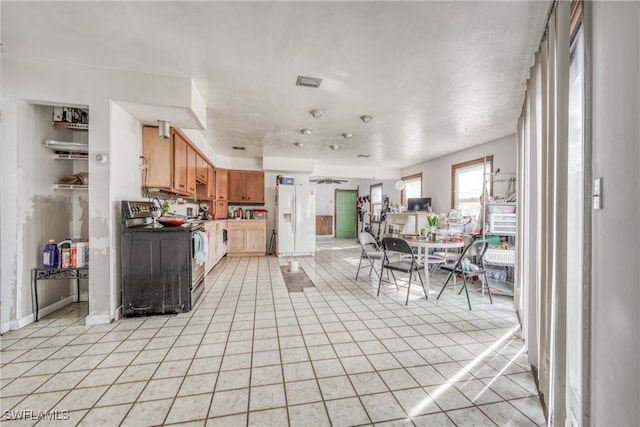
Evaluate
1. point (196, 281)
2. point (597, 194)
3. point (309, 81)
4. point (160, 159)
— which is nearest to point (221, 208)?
point (160, 159)

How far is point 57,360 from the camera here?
1951 mm

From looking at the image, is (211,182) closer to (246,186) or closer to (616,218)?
(246,186)

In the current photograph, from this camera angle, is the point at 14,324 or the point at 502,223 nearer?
the point at 14,324

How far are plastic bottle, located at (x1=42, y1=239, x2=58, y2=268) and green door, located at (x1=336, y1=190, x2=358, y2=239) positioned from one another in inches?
367

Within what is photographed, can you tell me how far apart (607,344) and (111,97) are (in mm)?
3793

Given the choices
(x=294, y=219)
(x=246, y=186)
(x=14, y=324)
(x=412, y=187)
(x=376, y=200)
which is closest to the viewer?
(x=14, y=324)

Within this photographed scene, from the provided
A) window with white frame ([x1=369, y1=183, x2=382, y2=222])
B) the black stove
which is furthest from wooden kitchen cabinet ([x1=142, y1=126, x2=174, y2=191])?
window with white frame ([x1=369, y1=183, x2=382, y2=222])

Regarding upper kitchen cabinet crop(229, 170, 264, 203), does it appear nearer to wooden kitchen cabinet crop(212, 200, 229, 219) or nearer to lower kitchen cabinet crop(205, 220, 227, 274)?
wooden kitchen cabinet crop(212, 200, 229, 219)

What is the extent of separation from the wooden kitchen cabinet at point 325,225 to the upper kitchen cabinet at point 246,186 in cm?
476

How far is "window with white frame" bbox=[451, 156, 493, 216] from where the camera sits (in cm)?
534

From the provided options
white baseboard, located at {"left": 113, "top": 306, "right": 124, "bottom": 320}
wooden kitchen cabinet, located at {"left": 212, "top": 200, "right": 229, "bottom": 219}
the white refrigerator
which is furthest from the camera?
the white refrigerator

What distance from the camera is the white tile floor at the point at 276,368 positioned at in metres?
1.46

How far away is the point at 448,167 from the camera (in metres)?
6.27

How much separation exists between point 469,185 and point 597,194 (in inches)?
205
